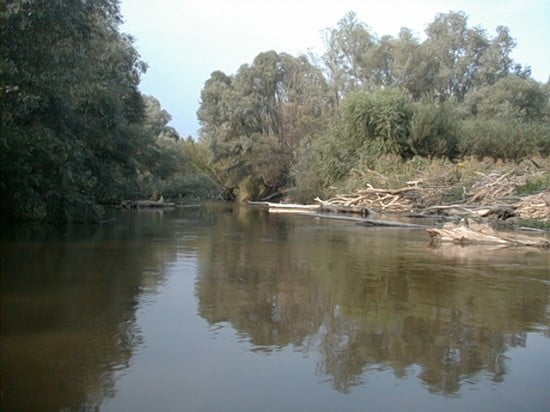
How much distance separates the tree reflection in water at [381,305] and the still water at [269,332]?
0.03 metres

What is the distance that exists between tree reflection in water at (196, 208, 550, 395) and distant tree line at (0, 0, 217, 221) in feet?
19.1

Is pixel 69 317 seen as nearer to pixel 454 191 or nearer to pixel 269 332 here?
pixel 269 332

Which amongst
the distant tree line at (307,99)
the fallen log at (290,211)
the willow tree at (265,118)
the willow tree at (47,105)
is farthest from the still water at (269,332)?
the willow tree at (265,118)

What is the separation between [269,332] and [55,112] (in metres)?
13.3

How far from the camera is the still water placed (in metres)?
5.14

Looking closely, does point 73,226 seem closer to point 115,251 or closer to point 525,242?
point 115,251

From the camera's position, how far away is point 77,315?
7.50m

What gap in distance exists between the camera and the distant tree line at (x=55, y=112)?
50.0 ft

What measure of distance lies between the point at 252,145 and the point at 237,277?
4598 cm

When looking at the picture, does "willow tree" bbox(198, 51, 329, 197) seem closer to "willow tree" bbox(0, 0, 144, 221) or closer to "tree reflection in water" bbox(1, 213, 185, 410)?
"willow tree" bbox(0, 0, 144, 221)

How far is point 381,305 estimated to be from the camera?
8.77 meters

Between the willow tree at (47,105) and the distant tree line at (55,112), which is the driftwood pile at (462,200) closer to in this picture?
the distant tree line at (55,112)

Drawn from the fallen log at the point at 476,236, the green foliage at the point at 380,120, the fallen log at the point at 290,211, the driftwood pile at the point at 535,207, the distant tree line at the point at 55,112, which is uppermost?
the green foliage at the point at 380,120

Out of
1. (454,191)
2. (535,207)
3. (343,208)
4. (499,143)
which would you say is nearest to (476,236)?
(535,207)
